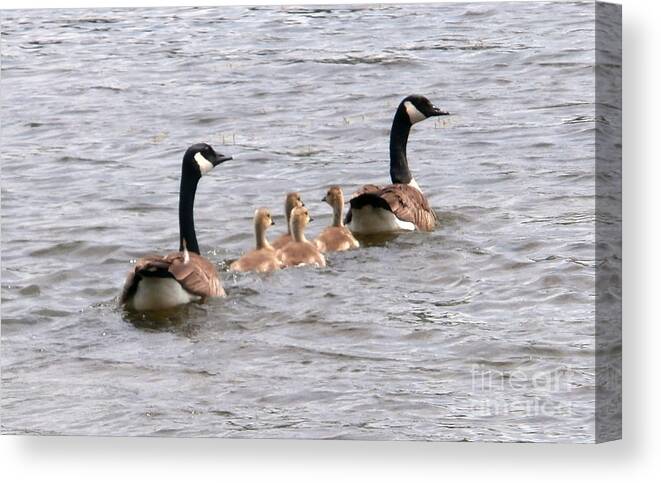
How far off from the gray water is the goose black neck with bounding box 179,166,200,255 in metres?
0.05

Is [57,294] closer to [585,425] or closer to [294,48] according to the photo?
[294,48]

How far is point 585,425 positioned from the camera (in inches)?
335

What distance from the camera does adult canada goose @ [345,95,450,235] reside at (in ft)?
29.4

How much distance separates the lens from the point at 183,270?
9.40 meters

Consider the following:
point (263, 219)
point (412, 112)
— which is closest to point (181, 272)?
point (263, 219)

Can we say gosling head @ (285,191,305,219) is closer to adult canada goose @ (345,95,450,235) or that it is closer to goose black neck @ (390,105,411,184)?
adult canada goose @ (345,95,450,235)

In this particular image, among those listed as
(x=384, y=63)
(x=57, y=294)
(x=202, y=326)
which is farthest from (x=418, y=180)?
(x=57, y=294)

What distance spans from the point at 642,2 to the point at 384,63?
1322 millimetres

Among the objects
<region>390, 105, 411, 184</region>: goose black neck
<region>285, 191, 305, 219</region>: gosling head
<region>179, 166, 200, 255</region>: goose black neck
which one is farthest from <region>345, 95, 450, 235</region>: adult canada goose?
<region>179, 166, 200, 255</region>: goose black neck

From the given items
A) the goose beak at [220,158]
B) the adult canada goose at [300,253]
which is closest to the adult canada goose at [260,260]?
the adult canada goose at [300,253]

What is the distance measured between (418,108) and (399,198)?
28.7 inches

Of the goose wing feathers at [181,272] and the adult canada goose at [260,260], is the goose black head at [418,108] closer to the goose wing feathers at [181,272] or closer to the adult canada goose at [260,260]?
the adult canada goose at [260,260]

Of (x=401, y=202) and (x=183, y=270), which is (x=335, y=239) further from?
(x=183, y=270)

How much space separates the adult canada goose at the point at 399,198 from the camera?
895cm
